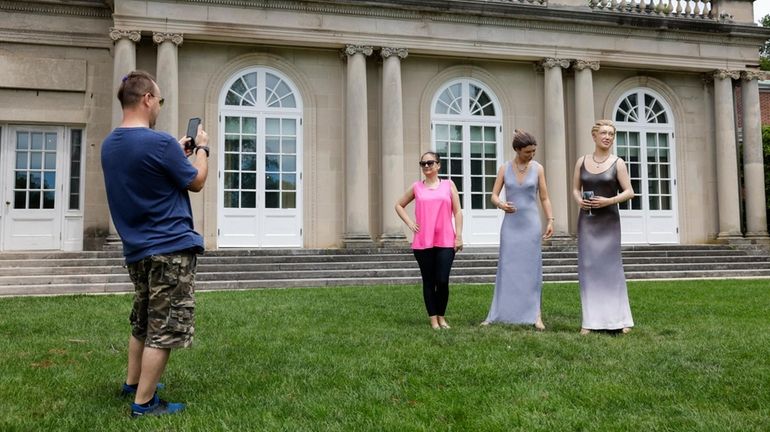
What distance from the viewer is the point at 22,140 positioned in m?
14.9

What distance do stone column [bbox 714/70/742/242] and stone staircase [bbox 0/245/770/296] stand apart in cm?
171

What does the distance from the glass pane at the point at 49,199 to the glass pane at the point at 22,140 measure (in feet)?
3.79

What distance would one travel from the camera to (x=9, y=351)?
16.9ft

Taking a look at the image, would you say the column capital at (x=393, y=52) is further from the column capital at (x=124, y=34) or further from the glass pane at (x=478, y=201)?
the column capital at (x=124, y=34)

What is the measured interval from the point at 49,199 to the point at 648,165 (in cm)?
1545

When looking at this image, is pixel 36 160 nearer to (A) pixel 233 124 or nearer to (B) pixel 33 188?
(B) pixel 33 188

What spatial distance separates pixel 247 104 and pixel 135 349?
12493 mm

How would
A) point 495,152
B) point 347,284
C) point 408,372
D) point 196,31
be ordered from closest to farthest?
1. point 408,372
2. point 347,284
3. point 196,31
4. point 495,152

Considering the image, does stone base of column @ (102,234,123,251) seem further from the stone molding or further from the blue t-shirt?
the blue t-shirt

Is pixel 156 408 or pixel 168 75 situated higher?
pixel 168 75

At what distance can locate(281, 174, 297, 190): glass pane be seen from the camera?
1553 centimetres

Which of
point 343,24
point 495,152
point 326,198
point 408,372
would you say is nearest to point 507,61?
point 495,152

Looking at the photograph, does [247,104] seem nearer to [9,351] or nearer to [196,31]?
[196,31]

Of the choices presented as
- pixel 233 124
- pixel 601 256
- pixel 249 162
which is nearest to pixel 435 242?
pixel 601 256
